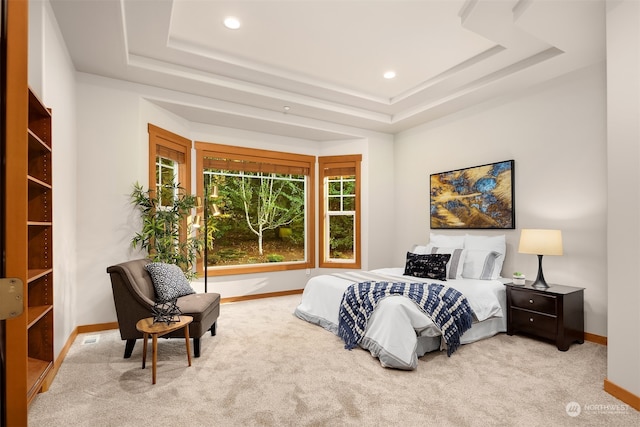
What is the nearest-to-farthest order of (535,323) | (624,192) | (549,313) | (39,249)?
(624,192), (39,249), (549,313), (535,323)

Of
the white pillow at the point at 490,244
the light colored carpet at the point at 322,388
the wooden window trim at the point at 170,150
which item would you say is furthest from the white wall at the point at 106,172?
the white pillow at the point at 490,244

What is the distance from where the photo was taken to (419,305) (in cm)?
311

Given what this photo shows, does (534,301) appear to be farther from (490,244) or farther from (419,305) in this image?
(419,305)

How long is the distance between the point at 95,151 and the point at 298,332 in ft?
9.81

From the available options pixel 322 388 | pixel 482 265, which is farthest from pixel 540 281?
pixel 322 388

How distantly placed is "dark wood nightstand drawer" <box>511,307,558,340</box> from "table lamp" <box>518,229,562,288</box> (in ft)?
1.02

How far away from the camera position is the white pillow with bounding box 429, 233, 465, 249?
183 inches

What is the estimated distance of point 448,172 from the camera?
5102mm

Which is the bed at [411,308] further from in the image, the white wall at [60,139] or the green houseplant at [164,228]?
the white wall at [60,139]

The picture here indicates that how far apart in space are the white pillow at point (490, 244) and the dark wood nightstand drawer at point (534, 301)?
0.49 metres

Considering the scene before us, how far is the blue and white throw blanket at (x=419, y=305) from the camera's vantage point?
314 centimetres

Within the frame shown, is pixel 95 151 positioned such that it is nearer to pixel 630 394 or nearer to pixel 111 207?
pixel 111 207

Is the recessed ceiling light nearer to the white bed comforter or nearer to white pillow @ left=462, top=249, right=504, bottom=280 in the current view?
the white bed comforter

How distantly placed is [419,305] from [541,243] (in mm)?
1483
